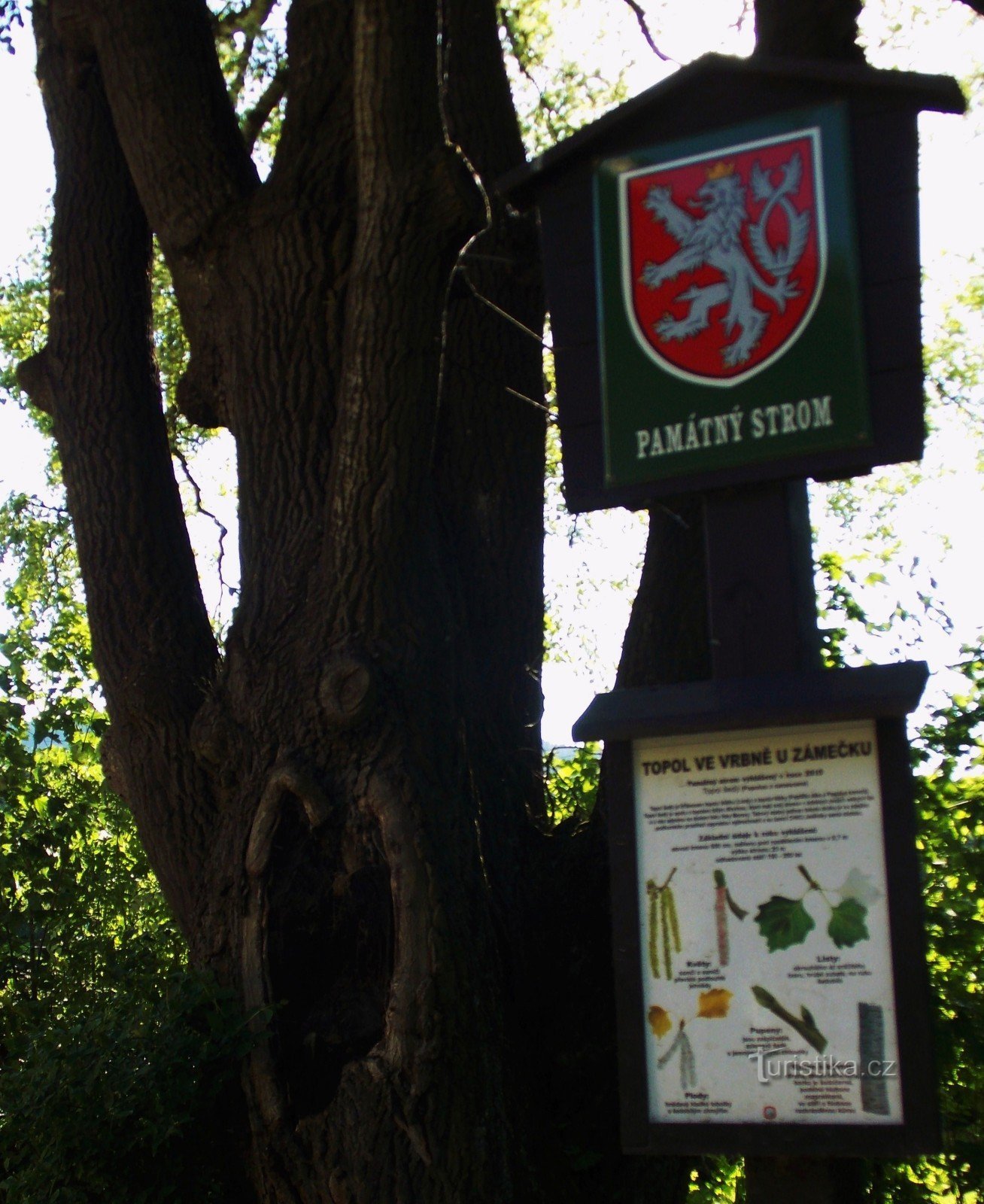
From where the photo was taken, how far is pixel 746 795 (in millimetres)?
3527

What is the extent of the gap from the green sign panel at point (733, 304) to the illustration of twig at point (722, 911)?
3.63 feet

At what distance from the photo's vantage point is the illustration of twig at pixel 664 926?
3.53 metres

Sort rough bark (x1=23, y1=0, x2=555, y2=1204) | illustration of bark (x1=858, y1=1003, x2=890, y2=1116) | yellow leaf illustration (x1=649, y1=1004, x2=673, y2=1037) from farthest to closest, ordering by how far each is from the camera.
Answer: rough bark (x1=23, y1=0, x2=555, y2=1204) < yellow leaf illustration (x1=649, y1=1004, x2=673, y2=1037) < illustration of bark (x1=858, y1=1003, x2=890, y2=1116)

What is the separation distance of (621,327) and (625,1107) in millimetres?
2107

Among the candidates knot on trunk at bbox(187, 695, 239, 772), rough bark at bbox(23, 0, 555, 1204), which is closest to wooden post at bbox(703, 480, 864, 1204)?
rough bark at bbox(23, 0, 555, 1204)

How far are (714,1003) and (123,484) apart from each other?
3.70 meters

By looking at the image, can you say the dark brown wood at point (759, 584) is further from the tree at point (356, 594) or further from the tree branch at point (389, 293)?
the tree branch at point (389, 293)

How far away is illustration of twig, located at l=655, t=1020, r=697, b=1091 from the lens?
136 inches

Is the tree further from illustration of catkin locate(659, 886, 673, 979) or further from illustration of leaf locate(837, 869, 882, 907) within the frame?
illustration of leaf locate(837, 869, 882, 907)

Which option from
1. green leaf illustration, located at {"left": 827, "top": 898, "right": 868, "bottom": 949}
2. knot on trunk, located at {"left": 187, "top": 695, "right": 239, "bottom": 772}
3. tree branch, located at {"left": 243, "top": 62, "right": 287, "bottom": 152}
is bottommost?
green leaf illustration, located at {"left": 827, "top": 898, "right": 868, "bottom": 949}

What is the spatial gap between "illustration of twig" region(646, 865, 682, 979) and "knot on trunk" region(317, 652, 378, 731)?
149 cm

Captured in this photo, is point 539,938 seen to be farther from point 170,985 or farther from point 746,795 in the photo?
point 746,795

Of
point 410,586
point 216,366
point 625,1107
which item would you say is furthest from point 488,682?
point 625,1107

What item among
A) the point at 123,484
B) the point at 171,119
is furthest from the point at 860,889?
the point at 171,119
